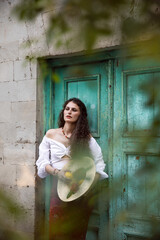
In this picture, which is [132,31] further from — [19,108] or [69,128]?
[19,108]

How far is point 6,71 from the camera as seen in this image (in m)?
3.39

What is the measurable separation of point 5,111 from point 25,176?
898mm

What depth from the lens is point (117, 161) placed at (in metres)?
2.87

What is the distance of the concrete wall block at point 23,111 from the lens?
3182 millimetres

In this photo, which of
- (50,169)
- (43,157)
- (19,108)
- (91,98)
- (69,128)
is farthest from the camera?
→ (19,108)

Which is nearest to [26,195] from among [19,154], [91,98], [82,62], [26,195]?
[26,195]

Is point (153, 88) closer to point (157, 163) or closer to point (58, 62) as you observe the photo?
point (157, 163)

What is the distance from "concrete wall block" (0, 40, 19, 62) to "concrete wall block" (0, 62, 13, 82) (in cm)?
7

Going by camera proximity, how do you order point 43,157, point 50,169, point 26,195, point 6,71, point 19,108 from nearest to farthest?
1. point 50,169
2. point 43,157
3. point 26,195
4. point 19,108
5. point 6,71

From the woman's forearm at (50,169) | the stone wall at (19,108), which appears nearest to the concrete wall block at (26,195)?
the stone wall at (19,108)

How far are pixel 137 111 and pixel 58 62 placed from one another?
3.82 feet

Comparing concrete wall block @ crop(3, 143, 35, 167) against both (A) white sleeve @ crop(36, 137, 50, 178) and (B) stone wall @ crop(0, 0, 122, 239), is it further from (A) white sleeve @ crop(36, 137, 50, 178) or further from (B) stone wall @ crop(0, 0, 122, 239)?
(A) white sleeve @ crop(36, 137, 50, 178)

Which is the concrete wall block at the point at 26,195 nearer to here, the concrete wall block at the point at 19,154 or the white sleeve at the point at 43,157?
the concrete wall block at the point at 19,154

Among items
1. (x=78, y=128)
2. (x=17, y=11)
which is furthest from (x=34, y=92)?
(x=17, y=11)
